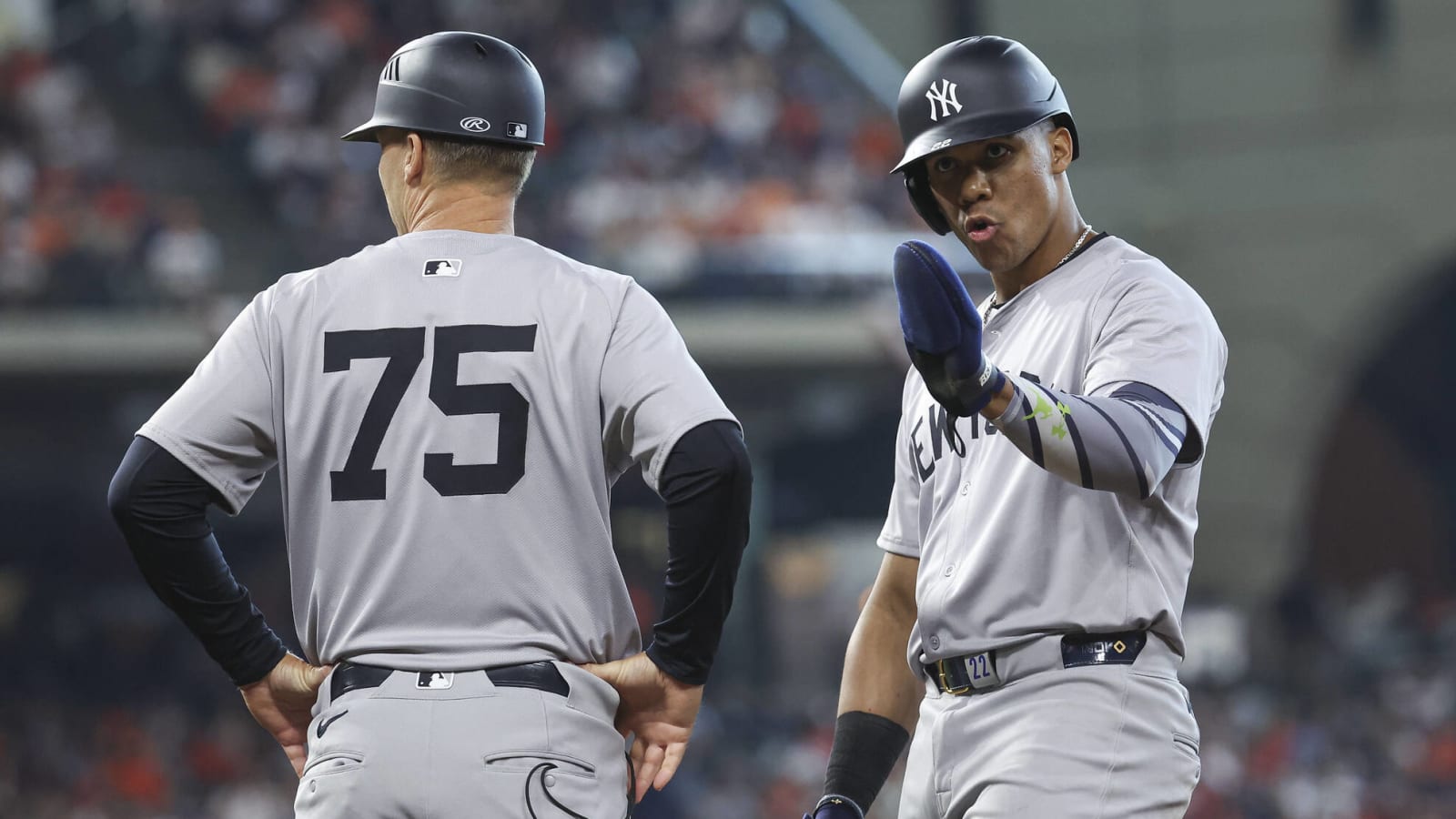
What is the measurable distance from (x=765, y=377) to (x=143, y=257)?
506 cm

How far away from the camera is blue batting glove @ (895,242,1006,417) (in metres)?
2.36

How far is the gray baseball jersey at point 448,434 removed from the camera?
2586mm

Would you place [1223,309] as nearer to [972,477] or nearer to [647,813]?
[647,813]

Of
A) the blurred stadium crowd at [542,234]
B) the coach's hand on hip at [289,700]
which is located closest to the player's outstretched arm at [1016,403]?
the coach's hand on hip at [289,700]

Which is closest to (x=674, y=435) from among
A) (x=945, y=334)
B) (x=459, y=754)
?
(x=945, y=334)

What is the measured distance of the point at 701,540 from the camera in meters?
2.61

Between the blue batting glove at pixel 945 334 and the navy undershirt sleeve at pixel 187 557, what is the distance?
1170 mm

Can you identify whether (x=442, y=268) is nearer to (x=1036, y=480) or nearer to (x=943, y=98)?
(x=943, y=98)

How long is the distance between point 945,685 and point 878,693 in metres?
0.29

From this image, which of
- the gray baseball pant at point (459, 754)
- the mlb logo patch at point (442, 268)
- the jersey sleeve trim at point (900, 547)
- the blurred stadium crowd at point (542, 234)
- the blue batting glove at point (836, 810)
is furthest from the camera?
the blurred stadium crowd at point (542, 234)

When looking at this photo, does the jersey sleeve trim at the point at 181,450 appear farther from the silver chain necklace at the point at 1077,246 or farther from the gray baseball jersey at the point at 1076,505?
the silver chain necklace at the point at 1077,246

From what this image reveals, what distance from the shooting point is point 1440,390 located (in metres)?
18.7

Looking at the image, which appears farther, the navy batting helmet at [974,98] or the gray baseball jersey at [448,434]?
the navy batting helmet at [974,98]

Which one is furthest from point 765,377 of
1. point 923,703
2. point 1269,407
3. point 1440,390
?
point 923,703
